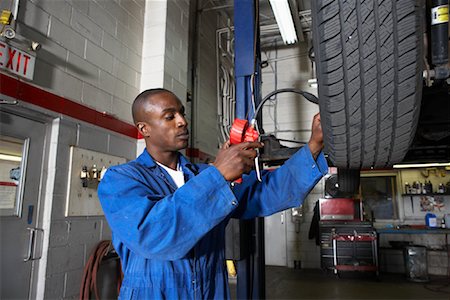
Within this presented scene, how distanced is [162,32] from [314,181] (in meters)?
2.82

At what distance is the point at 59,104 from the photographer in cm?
237

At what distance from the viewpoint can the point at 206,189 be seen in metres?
A: 0.87

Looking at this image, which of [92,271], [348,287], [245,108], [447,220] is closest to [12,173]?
[92,271]

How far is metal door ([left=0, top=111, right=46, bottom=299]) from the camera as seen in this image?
201 centimetres

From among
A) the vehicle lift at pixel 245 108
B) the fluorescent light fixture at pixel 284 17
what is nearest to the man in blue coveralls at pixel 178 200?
the vehicle lift at pixel 245 108

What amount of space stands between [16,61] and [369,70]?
205cm

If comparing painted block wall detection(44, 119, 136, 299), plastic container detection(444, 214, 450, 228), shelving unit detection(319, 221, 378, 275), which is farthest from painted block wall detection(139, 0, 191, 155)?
plastic container detection(444, 214, 450, 228)

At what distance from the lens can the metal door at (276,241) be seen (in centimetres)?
596

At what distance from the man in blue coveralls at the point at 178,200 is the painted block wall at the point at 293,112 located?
4.84 metres

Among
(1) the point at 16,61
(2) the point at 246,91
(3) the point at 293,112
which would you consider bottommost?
(2) the point at 246,91

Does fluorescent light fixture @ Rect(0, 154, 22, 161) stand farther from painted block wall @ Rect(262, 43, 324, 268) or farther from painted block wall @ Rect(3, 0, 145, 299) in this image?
painted block wall @ Rect(262, 43, 324, 268)

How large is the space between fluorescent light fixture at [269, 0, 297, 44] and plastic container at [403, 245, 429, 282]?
344 centimetres

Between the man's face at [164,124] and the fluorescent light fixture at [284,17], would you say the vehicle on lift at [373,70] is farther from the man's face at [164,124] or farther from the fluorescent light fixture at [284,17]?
the fluorescent light fixture at [284,17]

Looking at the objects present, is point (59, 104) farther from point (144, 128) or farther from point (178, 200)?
point (178, 200)
